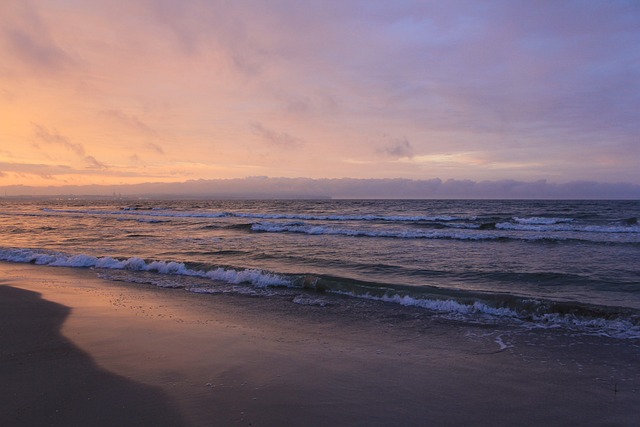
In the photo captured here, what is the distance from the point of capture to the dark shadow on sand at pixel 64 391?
3.92 meters

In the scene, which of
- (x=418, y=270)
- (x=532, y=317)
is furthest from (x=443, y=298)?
(x=418, y=270)

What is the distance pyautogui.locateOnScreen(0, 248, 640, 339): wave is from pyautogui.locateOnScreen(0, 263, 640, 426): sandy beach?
68cm

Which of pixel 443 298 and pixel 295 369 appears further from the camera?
pixel 443 298

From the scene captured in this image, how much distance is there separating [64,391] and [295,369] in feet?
8.66

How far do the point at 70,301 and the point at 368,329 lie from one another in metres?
6.80

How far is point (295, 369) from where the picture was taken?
534 cm

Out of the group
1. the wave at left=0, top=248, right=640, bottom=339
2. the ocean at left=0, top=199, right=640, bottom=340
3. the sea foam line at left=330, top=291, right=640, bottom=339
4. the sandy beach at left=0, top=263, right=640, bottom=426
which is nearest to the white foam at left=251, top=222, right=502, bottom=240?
the ocean at left=0, top=199, right=640, bottom=340

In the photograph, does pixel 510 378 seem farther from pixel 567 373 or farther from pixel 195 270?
pixel 195 270

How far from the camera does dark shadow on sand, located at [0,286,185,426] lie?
154 inches

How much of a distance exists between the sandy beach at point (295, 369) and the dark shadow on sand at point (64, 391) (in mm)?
20

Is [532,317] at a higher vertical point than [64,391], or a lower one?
lower

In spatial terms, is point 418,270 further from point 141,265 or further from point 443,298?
point 141,265

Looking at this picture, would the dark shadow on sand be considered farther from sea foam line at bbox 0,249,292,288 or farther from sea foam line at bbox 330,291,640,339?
sea foam line at bbox 330,291,640,339

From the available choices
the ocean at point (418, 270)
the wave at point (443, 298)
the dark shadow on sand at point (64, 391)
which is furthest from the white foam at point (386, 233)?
the dark shadow on sand at point (64, 391)
